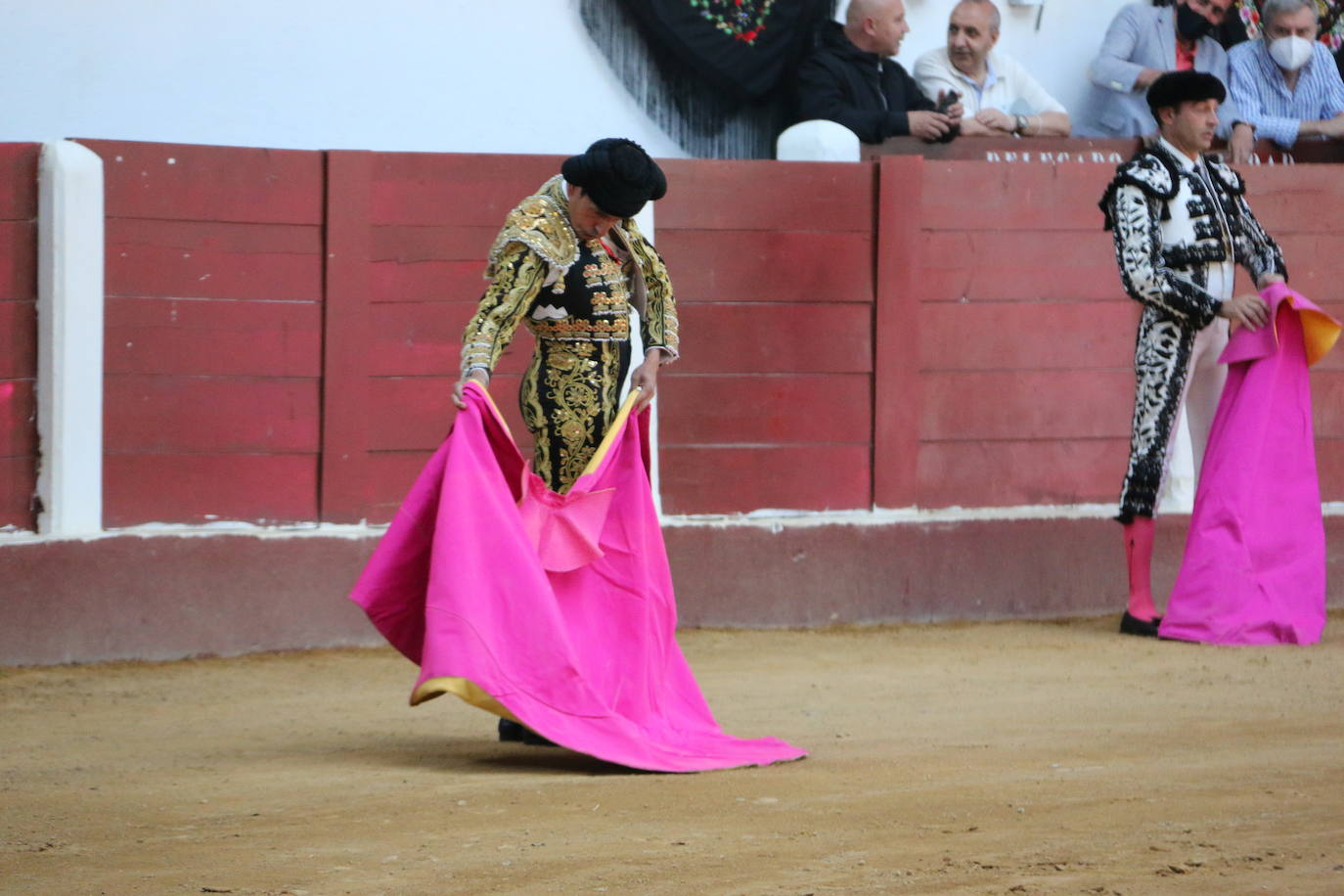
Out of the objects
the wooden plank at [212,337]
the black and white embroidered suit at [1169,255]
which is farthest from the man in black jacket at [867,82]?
the wooden plank at [212,337]

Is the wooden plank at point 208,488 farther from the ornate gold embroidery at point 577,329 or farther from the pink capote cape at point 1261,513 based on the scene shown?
the pink capote cape at point 1261,513

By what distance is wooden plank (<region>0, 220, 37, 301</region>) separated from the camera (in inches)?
222

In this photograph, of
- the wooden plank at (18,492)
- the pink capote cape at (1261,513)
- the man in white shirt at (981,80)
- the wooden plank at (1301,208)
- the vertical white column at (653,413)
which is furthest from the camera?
the man in white shirt at (981,80)

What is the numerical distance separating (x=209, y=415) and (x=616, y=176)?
223 cm

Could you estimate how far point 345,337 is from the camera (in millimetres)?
6043

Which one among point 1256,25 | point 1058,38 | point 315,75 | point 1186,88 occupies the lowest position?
point 1186,88

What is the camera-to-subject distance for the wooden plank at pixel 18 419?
18.6ft

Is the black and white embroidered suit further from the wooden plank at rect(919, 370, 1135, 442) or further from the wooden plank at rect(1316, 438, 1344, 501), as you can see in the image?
the wooden plank at rect(1316, 438, 1344, 501)

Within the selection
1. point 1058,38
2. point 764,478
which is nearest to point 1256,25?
point 1058,38

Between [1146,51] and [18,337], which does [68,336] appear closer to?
[18,337]

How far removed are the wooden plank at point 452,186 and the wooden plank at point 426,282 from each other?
0.13m

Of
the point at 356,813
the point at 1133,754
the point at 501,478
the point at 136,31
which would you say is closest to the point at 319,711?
the point at 501,478

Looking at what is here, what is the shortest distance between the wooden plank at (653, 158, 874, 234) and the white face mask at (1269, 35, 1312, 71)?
207cm

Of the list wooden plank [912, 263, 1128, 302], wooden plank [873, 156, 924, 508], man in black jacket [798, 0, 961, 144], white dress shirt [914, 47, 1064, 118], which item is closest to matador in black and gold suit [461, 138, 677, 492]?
wooden plank [873, 156, 924, 508]
